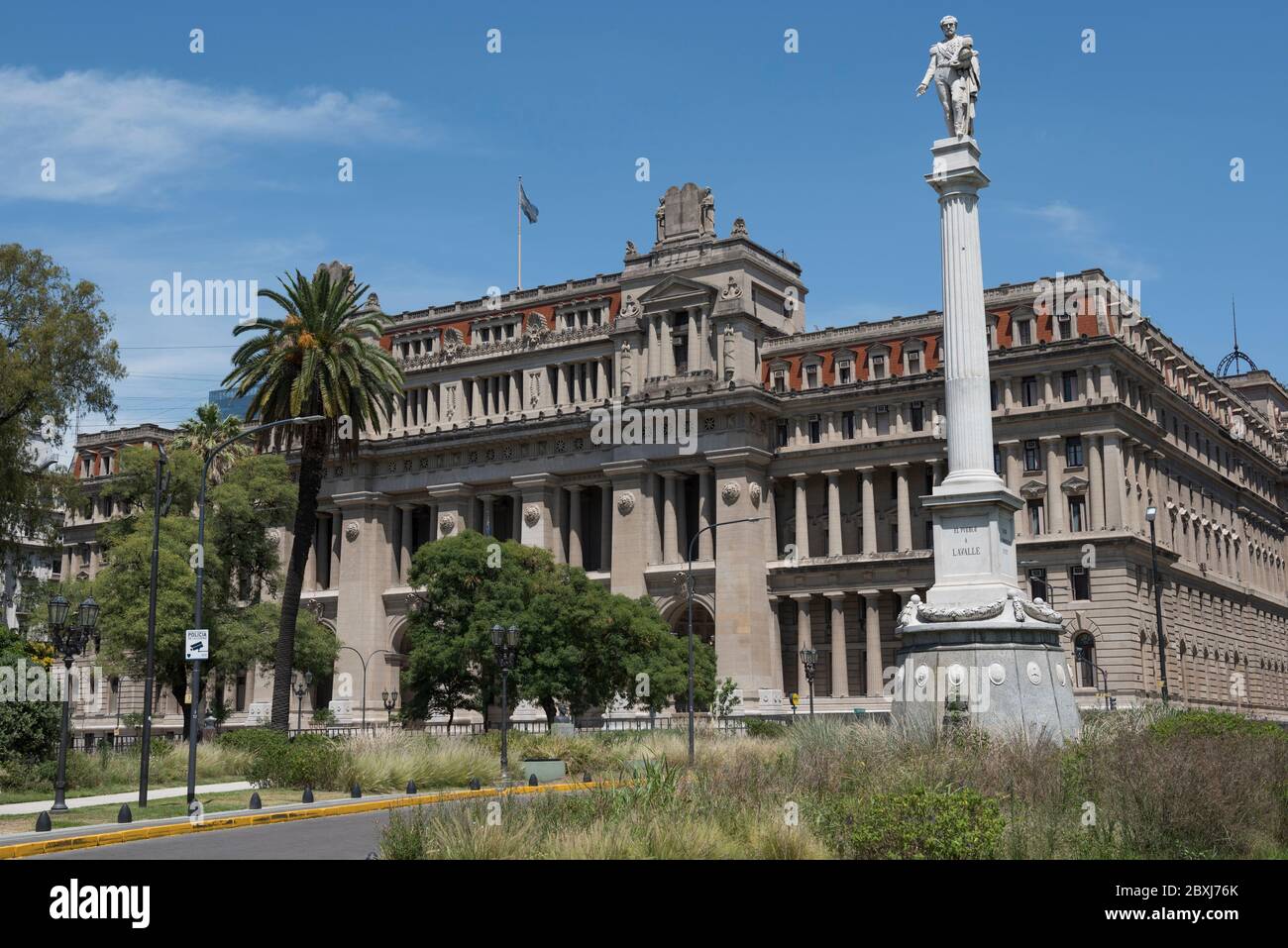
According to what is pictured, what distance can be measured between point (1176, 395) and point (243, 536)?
54310 millimetres

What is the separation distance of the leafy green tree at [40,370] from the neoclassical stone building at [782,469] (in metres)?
33.6

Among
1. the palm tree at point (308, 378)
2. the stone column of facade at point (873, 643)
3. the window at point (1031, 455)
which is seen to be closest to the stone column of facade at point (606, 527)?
the stone column of facade at point (873, 643)

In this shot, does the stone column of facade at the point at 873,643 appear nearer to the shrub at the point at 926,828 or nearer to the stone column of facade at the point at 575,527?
the stone column of facade at the point at 575,527

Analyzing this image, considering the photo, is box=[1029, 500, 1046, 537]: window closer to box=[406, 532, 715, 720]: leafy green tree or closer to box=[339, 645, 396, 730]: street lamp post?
box=[406, 532, 715, 720]: leafy green tree

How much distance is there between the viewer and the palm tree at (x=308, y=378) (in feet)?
165

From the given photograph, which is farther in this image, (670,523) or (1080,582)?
(670,523)

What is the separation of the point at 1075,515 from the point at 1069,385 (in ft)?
22.9

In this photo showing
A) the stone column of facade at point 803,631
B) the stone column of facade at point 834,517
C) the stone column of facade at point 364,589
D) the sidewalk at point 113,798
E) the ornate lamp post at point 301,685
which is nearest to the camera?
the sidewalk at point 113,798

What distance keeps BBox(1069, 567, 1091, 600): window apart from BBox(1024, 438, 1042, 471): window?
20.1 feet

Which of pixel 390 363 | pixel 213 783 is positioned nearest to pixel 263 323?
pixel 390 363

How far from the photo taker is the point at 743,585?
3009 inches

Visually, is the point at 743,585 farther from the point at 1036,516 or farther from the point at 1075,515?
the point at 1075,515

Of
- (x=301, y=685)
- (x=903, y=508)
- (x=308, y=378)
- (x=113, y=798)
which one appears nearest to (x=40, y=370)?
(x=308, y=378)
